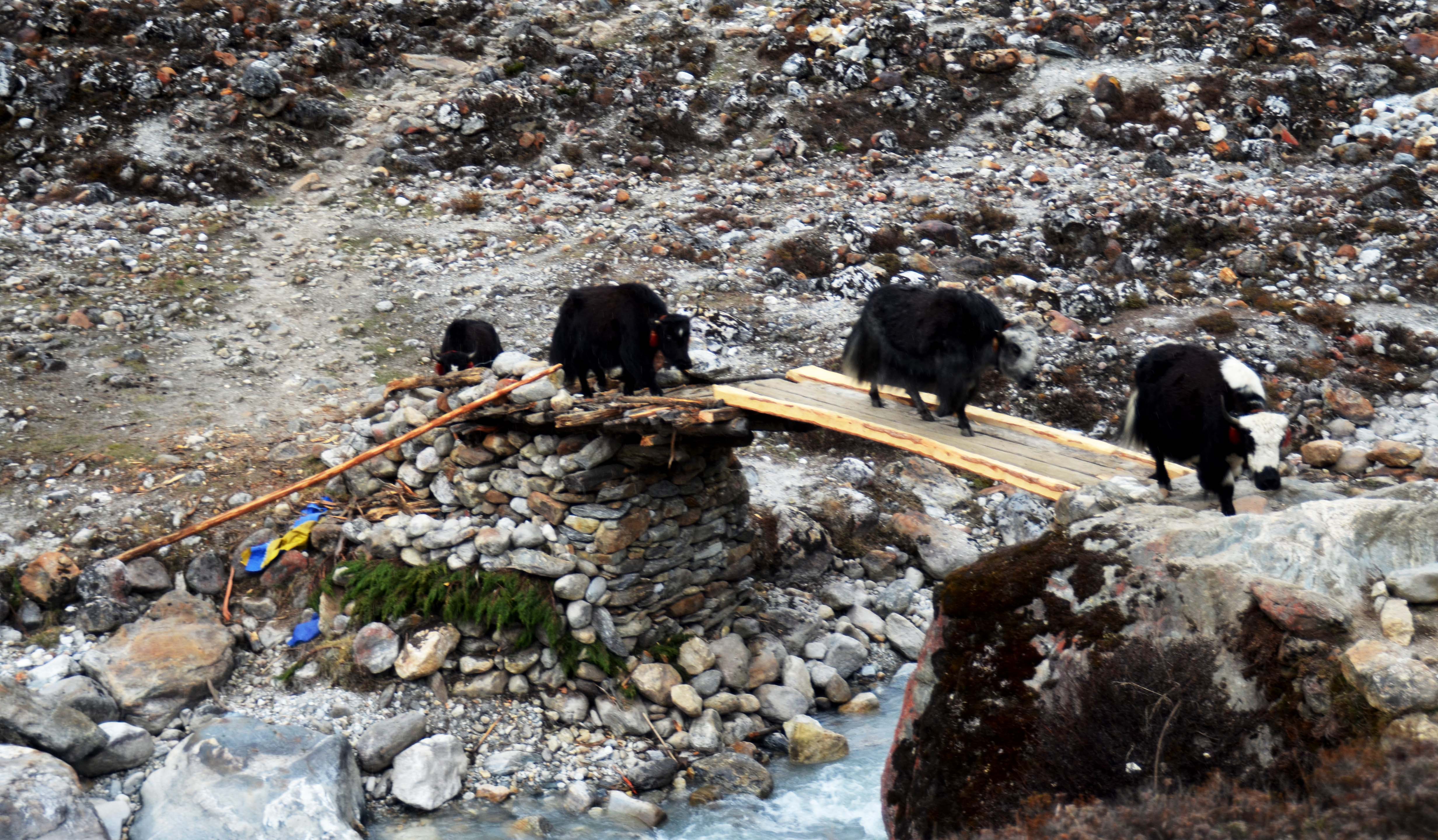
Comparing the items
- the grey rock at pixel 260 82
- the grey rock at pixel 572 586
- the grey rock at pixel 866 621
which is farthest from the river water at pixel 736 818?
the grey rock at pixel 260 82

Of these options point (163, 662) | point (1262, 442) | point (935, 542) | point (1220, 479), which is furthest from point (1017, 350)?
point (163, 662)

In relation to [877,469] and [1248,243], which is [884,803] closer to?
[877,469]

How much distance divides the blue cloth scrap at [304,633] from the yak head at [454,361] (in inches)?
103

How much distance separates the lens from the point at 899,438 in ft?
20.7

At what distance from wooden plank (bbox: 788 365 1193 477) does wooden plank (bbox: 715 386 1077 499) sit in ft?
1.46

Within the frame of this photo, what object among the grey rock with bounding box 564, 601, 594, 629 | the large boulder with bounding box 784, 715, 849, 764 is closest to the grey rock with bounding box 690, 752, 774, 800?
the large boulder with bounding box 784, 715, 849, 764

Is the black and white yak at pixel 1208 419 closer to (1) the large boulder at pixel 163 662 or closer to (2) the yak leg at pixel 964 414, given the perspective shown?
(2) the yak leg at pixel 964 414

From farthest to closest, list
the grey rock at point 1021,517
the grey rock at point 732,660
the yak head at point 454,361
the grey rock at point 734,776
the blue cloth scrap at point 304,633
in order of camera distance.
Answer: the grey rock at point 1021,517, the yak head at point 454,361, the grey rock at point 732,660, the blue cloth scrap at point 304,633, the grey rock at point 734,776

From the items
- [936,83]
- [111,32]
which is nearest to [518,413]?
[936,83]

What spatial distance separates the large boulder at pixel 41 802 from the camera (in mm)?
5793

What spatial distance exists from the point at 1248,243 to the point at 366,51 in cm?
1376

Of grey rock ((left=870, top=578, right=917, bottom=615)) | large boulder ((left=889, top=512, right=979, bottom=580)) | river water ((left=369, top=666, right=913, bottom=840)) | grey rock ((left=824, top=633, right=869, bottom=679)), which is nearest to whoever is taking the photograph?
river water ((left=369, top=666, right=913, bottom=840))

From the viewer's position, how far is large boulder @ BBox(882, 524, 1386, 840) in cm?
353

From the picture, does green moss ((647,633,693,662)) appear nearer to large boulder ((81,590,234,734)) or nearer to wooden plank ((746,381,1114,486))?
wooden plank ((746,381,1114,486))
